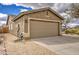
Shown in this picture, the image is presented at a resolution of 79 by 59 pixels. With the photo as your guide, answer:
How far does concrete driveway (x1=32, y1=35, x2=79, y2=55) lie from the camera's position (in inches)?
164

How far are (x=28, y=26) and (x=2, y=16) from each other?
717 millimetres

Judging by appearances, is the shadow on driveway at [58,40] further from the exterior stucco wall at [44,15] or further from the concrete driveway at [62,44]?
the exterior stucco wall at [44,15]

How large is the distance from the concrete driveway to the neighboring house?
16 centimetres

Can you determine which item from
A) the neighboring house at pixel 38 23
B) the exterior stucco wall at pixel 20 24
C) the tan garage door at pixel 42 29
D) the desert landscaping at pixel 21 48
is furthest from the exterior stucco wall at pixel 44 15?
the desert landscaping at pixel 21 48

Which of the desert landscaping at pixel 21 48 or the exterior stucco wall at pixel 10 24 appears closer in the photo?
→ the desert landscaping at pixel 21 48

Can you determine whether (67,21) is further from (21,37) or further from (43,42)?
(21,37)

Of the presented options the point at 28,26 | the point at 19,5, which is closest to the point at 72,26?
the point at 28,26

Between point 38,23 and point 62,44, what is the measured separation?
0.85 metres

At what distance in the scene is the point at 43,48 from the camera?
4.20 m

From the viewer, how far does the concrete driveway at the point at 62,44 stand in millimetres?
4172

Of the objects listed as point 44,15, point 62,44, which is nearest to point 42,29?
point 44,15

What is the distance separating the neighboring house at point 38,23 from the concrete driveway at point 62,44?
157 mm

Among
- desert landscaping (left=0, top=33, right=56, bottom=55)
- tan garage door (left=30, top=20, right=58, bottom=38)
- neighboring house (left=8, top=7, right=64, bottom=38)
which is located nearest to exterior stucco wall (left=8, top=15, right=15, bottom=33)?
neighboring house (left=8, top=7, right=64, bottom=38)

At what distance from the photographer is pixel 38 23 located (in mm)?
4473
